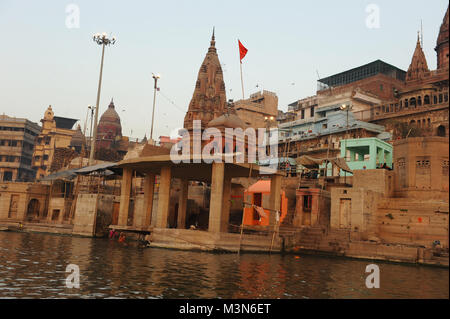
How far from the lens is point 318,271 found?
65.3 feet

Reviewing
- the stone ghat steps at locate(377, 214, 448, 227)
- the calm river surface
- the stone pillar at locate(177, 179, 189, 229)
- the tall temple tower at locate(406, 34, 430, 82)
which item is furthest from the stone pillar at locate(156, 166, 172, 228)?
the tall temple tower at locate(406, 34, 430, 82)

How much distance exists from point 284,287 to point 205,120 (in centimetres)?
5306

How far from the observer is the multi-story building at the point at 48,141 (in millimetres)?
97450

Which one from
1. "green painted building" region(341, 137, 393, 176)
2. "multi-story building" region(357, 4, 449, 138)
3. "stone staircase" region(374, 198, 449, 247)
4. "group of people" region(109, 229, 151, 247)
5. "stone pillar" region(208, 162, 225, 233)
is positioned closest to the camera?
"stone staircase" region(374, 198, 449, 247)

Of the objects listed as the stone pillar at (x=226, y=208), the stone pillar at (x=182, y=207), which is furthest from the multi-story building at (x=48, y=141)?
the stone pillar at (x=226, y=208)

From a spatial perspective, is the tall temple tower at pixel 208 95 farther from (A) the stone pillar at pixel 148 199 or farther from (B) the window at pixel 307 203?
(B) the window at pixel 307 203

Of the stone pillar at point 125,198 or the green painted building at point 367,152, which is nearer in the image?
the stone pillar at point 125,198

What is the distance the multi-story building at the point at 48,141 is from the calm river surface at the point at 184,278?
7914cm

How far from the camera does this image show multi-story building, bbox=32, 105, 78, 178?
9745 centimetres

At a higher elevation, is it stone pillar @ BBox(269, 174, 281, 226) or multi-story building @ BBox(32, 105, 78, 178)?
multi-story building @ BBox(32, 105, 78, 178)

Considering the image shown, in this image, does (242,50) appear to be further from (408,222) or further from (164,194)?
(408,222)

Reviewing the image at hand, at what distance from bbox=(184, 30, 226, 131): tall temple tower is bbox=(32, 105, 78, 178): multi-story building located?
45.6 meters

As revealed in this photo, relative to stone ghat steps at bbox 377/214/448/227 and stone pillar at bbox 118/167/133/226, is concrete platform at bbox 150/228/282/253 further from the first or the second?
stone ghat steps at bbox 377/214/448/227
